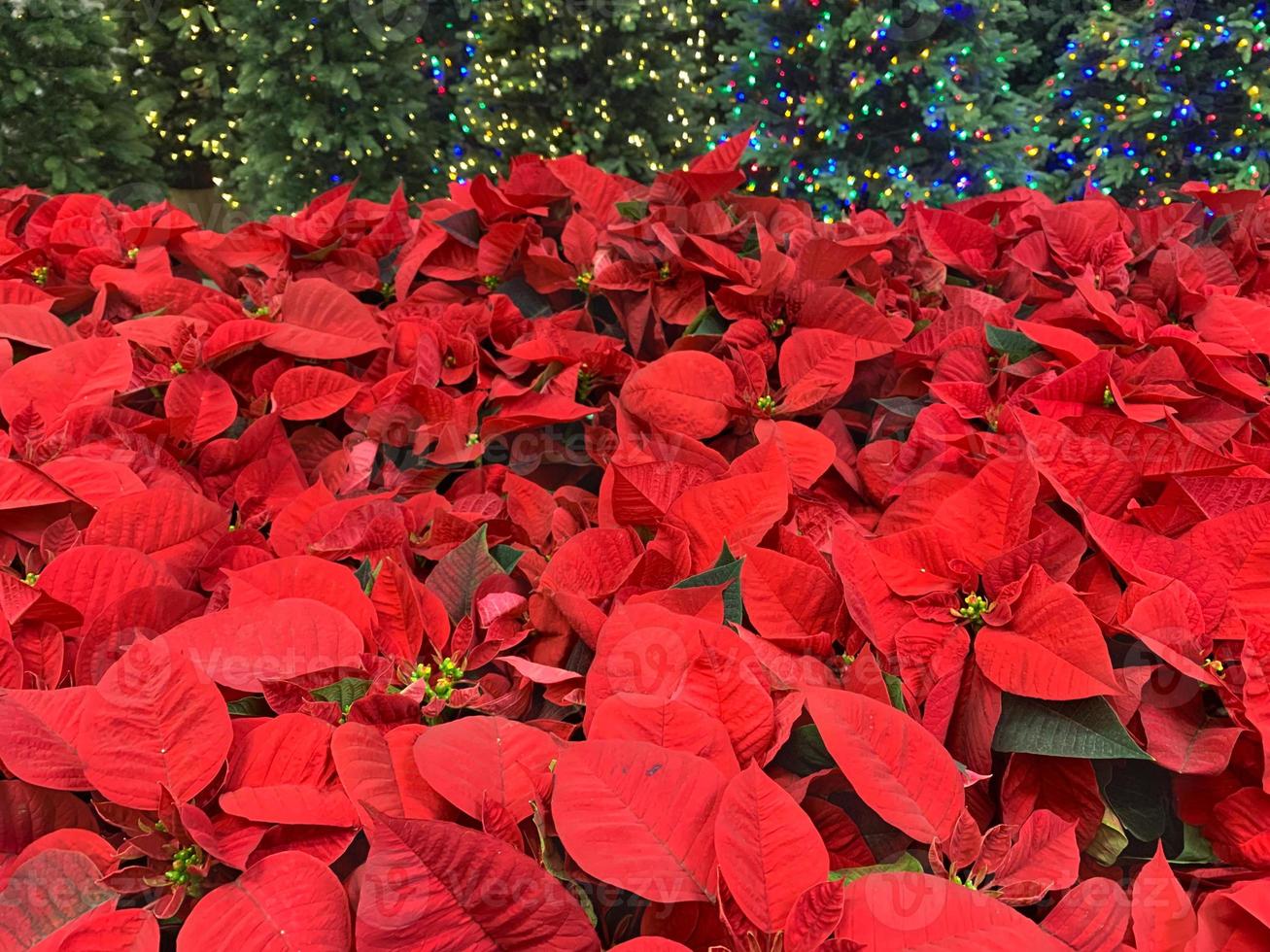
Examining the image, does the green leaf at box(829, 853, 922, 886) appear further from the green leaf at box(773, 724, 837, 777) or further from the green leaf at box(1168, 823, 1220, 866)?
the green leaf at box(1168, 823, 1220, 866)

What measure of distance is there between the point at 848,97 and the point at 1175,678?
2.94m

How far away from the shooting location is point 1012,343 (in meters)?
0.78

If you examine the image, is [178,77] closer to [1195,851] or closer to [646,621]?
[646,621]

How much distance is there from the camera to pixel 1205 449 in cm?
57

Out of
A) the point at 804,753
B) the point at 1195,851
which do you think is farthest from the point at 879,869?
the point at 1195,851

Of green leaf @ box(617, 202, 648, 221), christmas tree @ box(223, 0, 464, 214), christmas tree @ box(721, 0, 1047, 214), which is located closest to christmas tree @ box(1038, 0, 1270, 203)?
christmas tree @ box(721, 0, 1047, 214)

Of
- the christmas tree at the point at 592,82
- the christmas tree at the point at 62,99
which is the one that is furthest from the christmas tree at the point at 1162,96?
the christmas tree at the point at 62,99

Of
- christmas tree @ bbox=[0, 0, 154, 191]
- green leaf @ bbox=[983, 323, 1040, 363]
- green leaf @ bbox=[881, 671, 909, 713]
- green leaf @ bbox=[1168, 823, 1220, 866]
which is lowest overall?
green leaf @ bbox=[1168, 823, 1220, 866]

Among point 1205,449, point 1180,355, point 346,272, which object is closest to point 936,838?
point 1205,449

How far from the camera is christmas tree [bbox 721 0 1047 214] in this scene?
2.89m

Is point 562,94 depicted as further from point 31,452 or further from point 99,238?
point 31,452

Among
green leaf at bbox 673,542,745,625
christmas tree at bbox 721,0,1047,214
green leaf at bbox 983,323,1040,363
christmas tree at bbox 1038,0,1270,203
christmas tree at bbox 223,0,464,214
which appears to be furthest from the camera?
christmas tree at bbox 223,0,464,214

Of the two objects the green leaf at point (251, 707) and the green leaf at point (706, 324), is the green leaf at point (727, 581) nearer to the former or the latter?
the green leaf at point (251, 707)

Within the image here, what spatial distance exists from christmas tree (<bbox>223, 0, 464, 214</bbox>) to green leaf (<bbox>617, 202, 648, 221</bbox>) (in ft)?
8.80
